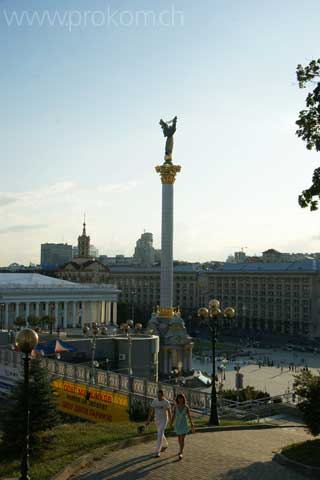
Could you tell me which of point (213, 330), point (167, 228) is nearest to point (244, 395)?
point (213, 330)

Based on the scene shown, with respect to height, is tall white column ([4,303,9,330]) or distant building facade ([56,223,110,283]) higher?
distant building facade ([56,223,110,283])

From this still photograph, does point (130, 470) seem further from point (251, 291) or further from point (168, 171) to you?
point (251, 291)

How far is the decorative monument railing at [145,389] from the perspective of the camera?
2078 cm

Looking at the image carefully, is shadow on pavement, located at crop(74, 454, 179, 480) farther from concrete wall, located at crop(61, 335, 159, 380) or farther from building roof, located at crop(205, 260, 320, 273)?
building roof, located at crop(205, 260, 320, 273)

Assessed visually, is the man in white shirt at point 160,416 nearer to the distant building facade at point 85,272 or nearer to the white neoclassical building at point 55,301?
the white neoclassical building at point 55,301

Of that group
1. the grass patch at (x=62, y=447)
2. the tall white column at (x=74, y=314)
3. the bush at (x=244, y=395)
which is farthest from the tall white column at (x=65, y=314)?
the grass patch at (x=62, y=447)

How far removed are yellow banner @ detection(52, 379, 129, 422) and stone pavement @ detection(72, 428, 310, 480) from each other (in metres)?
8.23

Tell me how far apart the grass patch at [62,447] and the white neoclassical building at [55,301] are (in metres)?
58.3

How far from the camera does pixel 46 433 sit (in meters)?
14.6

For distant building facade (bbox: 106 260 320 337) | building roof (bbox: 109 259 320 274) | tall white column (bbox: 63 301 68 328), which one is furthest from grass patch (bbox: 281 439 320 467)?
building roof (bbox: 109 259 320 274)

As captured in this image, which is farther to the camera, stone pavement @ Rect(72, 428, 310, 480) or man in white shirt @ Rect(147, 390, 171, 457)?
man in white shirt @ Rect(147, 390, 171, 457)

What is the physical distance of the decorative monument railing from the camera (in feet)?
68.2

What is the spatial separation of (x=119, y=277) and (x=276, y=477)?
131528 millimetres

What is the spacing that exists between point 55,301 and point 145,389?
5732 centimetres
